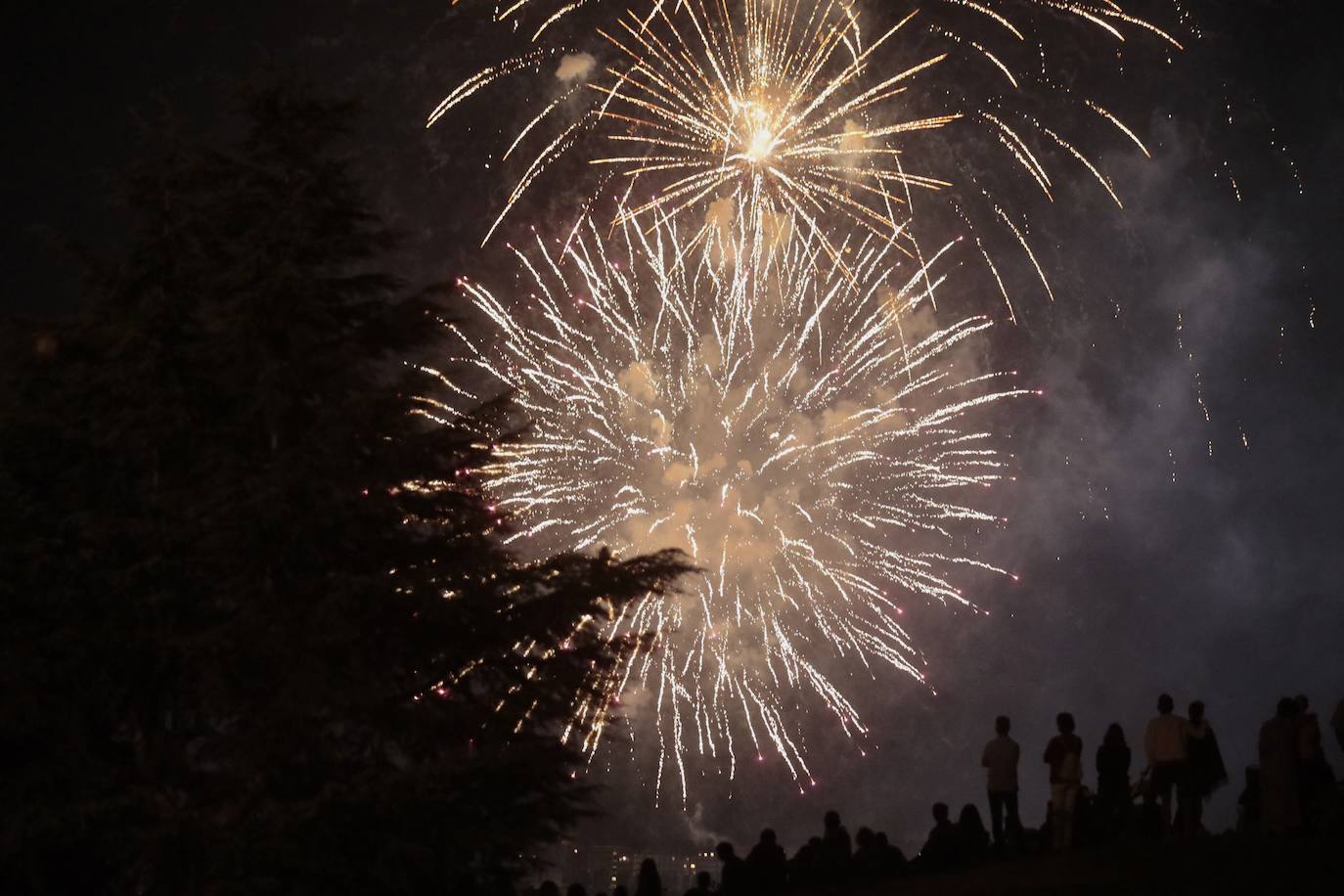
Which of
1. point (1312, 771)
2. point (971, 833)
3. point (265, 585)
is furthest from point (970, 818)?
point (265, 585)

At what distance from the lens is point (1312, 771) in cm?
1650

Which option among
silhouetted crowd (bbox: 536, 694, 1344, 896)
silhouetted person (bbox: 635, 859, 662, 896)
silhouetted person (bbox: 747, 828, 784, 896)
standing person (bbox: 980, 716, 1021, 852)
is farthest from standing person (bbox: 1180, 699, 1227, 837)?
silhouetted person (bbox: 635, 859, 662, 896)

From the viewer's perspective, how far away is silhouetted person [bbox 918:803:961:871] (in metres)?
18.1

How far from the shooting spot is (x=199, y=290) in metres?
15.8

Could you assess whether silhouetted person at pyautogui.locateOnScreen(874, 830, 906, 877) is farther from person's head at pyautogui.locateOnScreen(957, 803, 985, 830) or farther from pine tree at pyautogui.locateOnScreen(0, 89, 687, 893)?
pine tree at pyautogui.locateOnScreen(0, 89, 687, 893)

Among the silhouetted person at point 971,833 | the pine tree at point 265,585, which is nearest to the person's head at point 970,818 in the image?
the silhouetted person at point 971,833

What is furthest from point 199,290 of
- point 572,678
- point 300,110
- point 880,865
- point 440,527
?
point 880,865

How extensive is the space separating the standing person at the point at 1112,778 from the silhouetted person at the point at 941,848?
5.81 feet

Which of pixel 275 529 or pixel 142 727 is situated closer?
pixel 275 529

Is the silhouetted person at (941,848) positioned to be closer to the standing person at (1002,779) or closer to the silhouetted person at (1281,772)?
the standing person at (1002,779)

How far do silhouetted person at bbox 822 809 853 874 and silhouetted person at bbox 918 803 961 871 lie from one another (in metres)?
0.90

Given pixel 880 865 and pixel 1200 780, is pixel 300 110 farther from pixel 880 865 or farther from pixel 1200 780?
pixel 1200 780

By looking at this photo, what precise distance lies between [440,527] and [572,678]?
2.11 meters

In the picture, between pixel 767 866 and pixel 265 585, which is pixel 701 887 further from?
pixel 265 585
